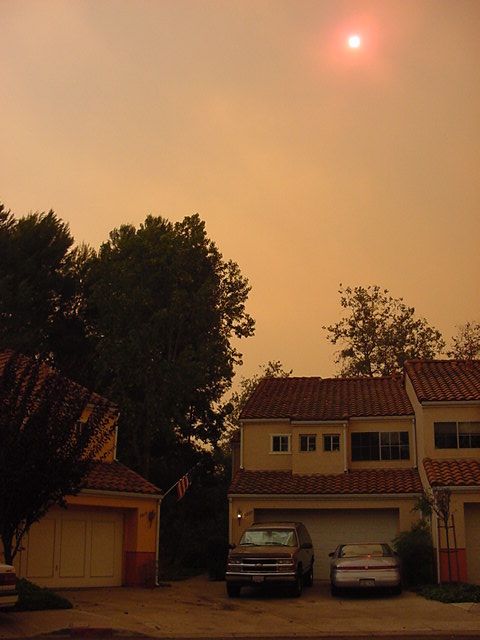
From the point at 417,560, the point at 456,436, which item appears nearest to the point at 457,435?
the point at 456,436

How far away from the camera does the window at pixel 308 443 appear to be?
3003cm

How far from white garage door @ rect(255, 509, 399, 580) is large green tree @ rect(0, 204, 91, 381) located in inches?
605

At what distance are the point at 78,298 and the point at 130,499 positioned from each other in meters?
20.9

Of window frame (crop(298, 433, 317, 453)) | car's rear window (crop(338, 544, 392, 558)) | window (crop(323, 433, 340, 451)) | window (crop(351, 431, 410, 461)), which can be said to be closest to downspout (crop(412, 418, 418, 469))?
window (crop(351, 431, 410, 461))

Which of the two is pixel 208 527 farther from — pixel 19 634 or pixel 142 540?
pixel 19 634

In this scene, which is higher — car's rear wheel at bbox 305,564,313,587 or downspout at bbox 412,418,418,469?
downspout at bbox 412,418,418,469

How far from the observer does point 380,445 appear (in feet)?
99.1

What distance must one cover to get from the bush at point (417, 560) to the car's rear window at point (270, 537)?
5.22 metres

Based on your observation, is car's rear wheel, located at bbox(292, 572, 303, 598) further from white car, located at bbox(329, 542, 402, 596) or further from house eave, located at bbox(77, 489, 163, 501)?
house eave, located at bbox(77, 489, 163, 501)

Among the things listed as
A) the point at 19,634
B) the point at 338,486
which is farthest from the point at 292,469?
the point at 19,634

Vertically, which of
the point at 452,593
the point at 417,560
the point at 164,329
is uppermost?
the point at 164,329

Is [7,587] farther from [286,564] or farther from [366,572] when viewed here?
[366,572]

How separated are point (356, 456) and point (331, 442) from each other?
3.77 ft

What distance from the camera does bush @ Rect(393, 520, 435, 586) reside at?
23656 millimetres
